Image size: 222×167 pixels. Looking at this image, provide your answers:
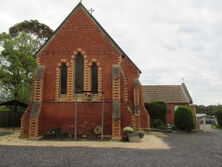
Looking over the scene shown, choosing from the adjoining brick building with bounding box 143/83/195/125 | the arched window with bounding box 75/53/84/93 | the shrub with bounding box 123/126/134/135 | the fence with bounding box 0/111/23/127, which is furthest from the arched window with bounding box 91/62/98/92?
the adjoining brick building with bounding box 143/83/195/125

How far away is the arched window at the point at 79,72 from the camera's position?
51.5 ft

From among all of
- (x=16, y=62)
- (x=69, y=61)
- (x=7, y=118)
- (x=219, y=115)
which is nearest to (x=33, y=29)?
(x=16, y=62)

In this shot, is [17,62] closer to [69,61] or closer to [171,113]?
[69,61]

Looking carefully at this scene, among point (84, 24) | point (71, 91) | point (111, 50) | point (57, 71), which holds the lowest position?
point (71, 91)

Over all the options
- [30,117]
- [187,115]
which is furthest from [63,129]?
[187,115]

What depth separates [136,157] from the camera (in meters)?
8.70

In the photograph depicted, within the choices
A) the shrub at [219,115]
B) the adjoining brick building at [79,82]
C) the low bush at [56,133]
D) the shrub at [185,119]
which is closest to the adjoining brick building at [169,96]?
the shrub at [219,115]

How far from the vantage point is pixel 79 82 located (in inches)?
621

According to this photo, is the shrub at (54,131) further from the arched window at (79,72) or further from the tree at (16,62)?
the tree at (16,62)

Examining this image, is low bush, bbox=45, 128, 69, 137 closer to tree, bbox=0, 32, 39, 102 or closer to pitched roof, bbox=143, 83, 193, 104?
tree, bbox=0, 32, 39, 102

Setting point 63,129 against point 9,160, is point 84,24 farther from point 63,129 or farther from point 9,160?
point 9,160

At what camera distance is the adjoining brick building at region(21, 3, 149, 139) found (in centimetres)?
1445

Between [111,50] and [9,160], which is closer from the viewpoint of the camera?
[9,160]

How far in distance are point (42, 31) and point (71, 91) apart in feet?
67.8
